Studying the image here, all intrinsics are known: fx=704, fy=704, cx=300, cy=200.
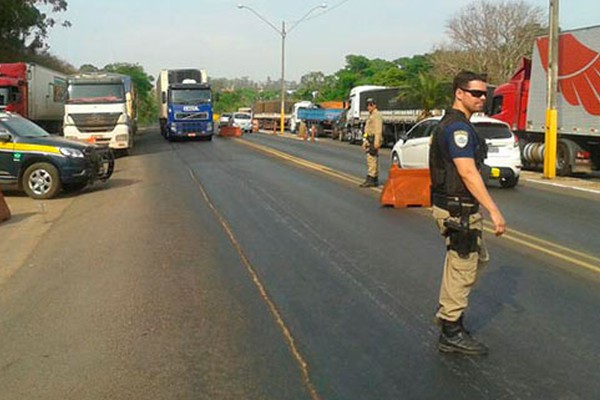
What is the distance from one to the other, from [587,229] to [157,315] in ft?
22.0

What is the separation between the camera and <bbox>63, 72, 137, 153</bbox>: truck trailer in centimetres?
2406

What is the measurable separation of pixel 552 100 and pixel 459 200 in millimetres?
15915

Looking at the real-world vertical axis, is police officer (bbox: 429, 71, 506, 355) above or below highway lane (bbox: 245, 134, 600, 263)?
above

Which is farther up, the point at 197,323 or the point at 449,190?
the point at 449,190

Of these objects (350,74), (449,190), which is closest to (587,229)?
(449,190)

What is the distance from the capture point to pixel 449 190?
15.5 ft

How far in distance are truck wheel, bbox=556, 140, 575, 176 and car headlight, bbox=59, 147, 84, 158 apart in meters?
13.0

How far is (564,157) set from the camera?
1969cm

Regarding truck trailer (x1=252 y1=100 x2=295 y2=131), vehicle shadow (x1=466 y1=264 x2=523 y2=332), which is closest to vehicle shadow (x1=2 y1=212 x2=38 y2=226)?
vehicle shadow (x1=466 y1=264 x2=523 y2=332)

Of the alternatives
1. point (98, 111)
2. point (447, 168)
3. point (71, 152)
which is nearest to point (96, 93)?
point (98, 111)

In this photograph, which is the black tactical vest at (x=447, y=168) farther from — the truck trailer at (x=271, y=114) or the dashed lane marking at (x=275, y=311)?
the truck trailer at (x=271, y=114)

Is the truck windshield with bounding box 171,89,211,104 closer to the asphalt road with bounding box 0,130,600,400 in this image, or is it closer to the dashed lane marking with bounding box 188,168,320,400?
the asphalt road with bounding box 0,130,600,400

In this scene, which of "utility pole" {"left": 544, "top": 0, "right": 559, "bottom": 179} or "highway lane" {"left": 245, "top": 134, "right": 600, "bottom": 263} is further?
"utility pole" {"left": 544, "top": 0, "right": 559, "bottom": 179}

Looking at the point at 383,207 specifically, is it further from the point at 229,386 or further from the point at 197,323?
the point at 229,386
